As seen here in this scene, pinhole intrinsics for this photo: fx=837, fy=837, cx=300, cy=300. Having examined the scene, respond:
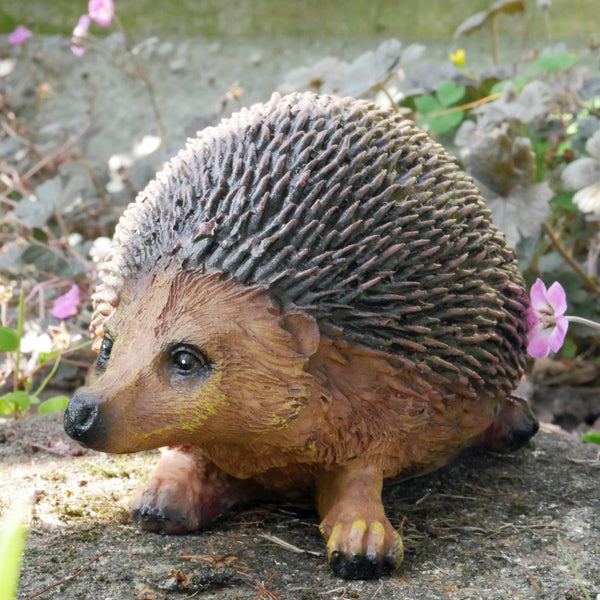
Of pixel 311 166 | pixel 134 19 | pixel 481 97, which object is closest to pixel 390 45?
pixel 481 97

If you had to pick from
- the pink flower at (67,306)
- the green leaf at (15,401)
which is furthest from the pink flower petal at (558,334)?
the pink flower at (67,306)

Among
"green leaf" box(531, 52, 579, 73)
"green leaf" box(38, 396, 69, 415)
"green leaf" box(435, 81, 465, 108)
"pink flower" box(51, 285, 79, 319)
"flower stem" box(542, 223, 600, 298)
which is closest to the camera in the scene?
"green leaf" box(38, 396, 69, 415)

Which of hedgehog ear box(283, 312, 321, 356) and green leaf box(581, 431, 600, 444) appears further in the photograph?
green leaf box(581, 431, 600, 444)

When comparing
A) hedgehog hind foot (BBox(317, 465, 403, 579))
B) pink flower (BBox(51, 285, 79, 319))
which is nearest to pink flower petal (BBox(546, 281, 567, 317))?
hedgehog hind foot (BBox(317, 465, 403, 579))

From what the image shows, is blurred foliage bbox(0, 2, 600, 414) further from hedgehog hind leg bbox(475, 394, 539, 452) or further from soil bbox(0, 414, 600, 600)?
hedgehog hind leg bbox(475, 394, 539, 452)

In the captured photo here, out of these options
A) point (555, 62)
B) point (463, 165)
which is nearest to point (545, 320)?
point (463, 165)

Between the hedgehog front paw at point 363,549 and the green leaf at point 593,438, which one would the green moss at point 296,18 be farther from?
the hedgehog front paw at point 363,549
